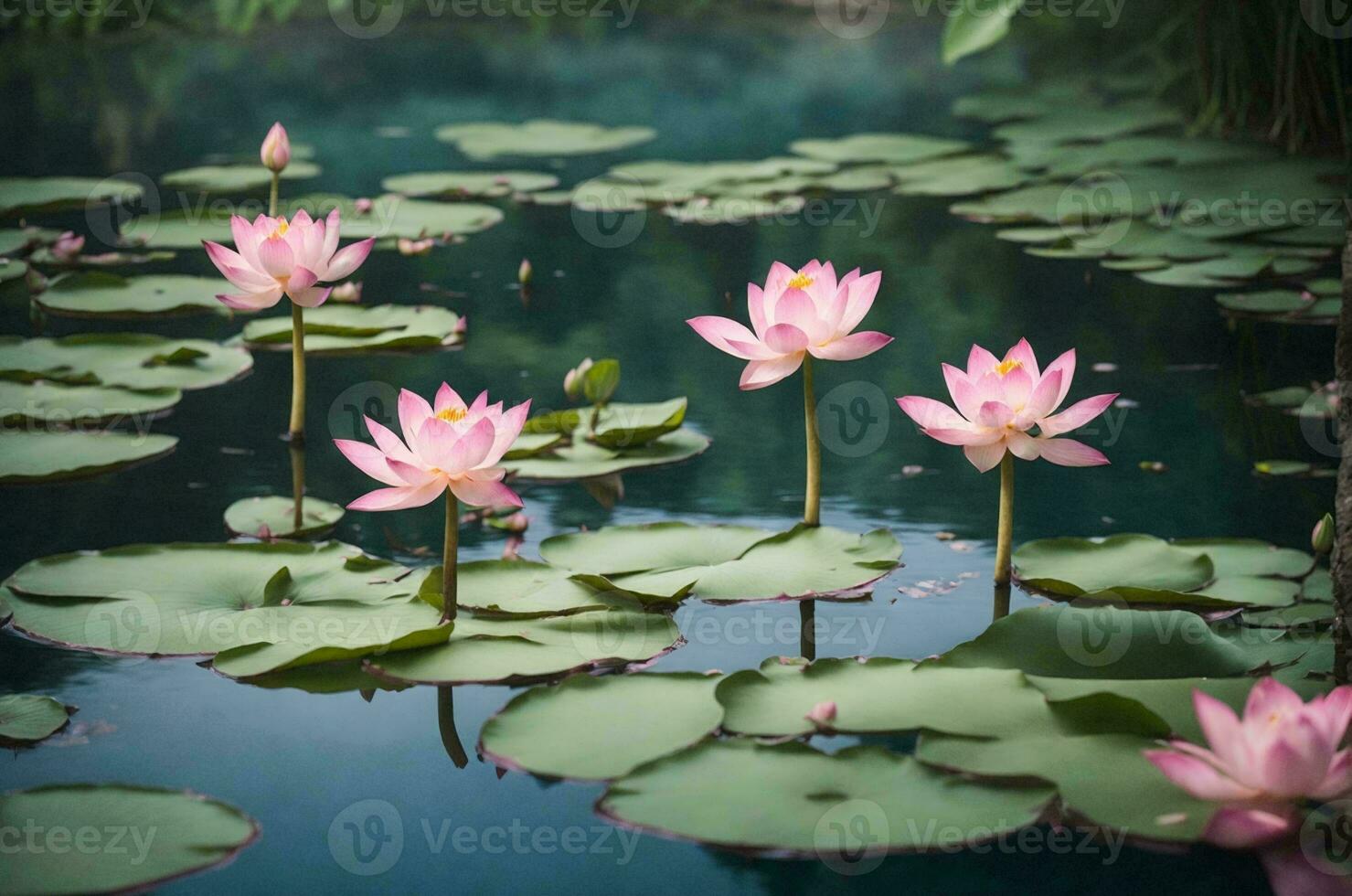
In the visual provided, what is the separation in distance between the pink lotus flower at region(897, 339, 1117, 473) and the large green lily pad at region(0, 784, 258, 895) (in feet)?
2.46

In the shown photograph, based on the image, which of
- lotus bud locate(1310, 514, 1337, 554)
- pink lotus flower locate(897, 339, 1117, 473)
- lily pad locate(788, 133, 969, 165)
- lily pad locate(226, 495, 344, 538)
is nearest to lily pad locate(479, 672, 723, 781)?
pink lotus flower locate(897, 339, 1117, 473)

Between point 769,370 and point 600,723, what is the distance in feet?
1.78

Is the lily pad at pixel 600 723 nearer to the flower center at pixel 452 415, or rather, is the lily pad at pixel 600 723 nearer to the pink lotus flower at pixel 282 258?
the flower center at pixel 452 415

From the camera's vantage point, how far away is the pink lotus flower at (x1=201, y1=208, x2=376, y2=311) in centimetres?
167

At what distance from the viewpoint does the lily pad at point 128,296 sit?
2.69m

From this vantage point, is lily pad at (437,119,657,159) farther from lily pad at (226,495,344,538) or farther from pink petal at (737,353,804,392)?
pink petal at (737,353,804,392)

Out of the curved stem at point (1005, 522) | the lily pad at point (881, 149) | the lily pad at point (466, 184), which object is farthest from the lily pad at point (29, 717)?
the lily pad at point (881, 149)

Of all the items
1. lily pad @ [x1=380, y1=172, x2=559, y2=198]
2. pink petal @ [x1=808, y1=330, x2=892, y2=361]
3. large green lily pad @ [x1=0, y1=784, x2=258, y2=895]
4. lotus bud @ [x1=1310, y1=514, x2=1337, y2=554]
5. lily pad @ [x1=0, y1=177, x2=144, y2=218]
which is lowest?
large green lily pad @ [x1=0, y1=784, x2=258, y2=895]

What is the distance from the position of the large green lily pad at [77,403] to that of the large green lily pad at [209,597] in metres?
0.62

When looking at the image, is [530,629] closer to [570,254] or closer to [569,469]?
[569,469]

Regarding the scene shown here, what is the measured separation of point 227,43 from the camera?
8.33 metres

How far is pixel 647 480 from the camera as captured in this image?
6.27 ft

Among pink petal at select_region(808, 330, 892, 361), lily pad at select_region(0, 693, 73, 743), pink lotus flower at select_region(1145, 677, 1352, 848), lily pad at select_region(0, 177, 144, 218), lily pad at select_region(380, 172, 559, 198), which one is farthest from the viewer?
lily pad at select_region(380, 172, 559, 198)

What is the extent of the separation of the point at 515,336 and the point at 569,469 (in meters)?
0.79
